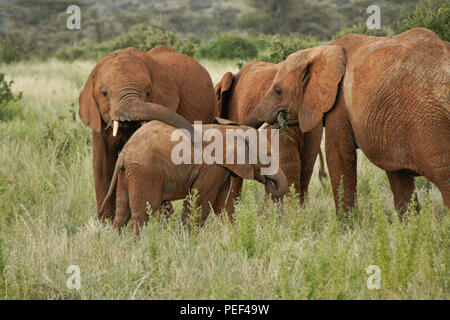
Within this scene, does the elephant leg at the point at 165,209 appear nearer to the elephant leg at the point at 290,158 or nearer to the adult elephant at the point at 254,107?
the adult elephant at the point at 254,107

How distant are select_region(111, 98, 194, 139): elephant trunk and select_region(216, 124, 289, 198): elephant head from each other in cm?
43

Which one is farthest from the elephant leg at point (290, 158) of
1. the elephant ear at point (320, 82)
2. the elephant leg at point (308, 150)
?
the elephant ear at point (320, 82)

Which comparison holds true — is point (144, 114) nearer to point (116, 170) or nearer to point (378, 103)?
point (116, 170)

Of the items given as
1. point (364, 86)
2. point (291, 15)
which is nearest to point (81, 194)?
point (364, 86)

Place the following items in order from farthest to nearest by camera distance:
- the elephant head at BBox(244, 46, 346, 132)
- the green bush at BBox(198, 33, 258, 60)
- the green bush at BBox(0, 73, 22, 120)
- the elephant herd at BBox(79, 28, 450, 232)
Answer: the green bush at BBox(198, 33, 258, 60) → the green bush at BBox(0, 73, 22, 120) → the elephant head at BBox(244, 46, 346, 132) → the elephant herd at BBox(79, 28, 450, 232)

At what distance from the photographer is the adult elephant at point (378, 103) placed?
4547 mm

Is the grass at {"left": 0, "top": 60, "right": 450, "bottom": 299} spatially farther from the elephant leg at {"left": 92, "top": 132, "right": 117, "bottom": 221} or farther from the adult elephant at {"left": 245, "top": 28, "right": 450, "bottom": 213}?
the adult elephant at {"left": 245, "top": 28, "right": 450, "bottom": 213}

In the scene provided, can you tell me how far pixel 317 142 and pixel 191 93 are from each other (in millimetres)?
1469

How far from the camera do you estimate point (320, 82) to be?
561cm

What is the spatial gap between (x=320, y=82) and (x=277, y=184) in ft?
3.48

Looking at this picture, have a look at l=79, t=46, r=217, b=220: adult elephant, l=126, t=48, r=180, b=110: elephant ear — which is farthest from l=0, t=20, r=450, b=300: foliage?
l=126, t=48, r=180, b=110: elephant ear

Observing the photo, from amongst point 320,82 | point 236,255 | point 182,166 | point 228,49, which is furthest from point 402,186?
point 228,49

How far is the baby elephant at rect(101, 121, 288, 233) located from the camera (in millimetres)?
5078
